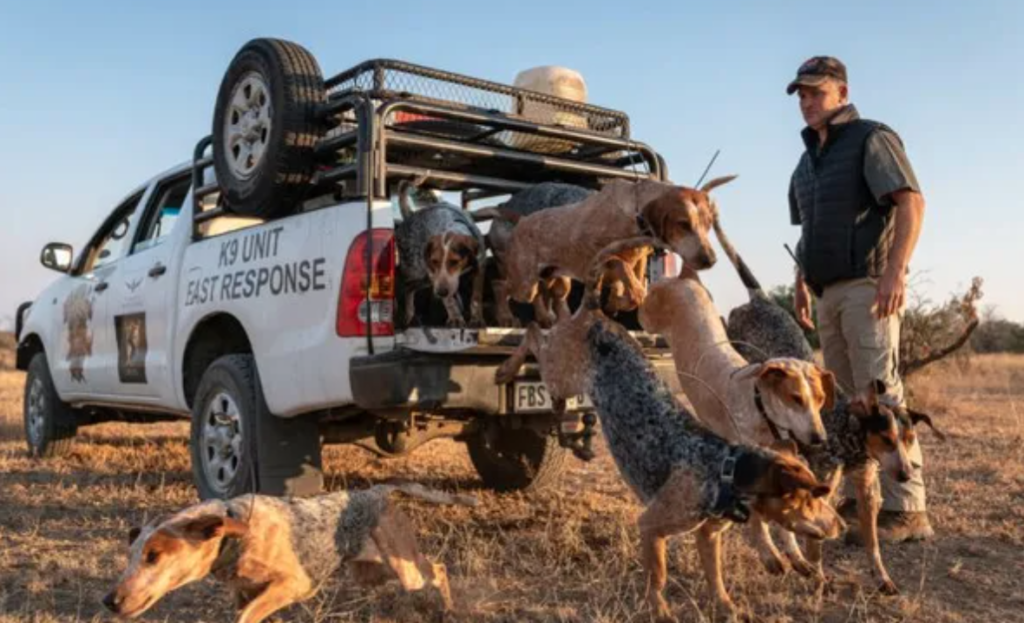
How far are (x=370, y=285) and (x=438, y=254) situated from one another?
39cm

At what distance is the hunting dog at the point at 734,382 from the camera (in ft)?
12.5

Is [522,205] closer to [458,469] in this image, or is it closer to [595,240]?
[595,240]

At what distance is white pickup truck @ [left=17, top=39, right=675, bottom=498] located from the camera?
4809 mm

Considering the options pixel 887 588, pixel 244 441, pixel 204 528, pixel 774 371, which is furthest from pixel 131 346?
pixel 887 588

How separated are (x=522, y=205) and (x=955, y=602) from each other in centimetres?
304

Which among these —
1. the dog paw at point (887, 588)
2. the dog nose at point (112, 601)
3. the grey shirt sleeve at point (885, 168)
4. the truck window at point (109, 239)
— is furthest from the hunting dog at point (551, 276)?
the truck window at point (109, 239)

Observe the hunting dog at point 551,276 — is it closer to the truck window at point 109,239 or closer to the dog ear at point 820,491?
the dog ear at point 820,491

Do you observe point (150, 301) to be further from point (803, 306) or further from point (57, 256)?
point (803, 306)

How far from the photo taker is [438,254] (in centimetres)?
488

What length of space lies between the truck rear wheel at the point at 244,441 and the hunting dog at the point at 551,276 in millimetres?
1368

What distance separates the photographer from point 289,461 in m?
5.32

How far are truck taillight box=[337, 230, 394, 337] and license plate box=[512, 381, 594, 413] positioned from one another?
0.75m

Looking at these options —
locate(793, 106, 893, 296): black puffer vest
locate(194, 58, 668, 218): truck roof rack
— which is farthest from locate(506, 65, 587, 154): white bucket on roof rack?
locate(793, 106, 893, 296): black puffer vest

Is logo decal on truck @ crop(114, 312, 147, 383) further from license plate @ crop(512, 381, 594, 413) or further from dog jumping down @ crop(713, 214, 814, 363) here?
dog jumping down @ crop(713, 214, 814, 363)
